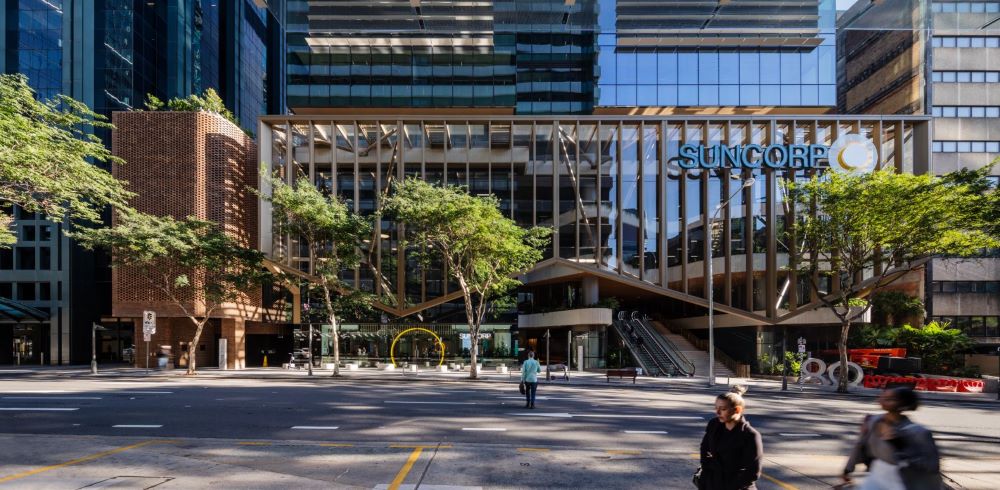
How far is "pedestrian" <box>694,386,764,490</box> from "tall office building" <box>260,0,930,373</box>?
31084mm

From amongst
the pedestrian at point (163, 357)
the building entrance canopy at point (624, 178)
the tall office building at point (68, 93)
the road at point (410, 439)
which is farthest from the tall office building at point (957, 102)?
A: the tall office building at point (68, 93)

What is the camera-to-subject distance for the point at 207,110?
37.0 m

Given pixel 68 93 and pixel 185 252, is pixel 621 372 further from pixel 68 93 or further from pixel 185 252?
pixel 68 93

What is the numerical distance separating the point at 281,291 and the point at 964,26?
172 feet

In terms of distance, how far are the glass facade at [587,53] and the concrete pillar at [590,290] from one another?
1451cm

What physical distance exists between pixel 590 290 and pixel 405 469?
30.9 metres

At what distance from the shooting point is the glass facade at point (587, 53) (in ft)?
138

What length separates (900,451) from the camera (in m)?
5.20

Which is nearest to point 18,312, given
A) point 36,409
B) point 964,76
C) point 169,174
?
point 169,174

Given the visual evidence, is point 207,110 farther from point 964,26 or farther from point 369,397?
point 964,26

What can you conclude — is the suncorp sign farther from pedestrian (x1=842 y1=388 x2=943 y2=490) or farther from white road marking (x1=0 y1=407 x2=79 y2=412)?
pedestrian (x1=842 y1=388 x2=943 y2=490)

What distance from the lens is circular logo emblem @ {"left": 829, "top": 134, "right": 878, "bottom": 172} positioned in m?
36.3

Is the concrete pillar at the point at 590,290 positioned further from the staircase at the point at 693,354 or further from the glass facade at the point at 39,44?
the glass facade at the point at 39,44

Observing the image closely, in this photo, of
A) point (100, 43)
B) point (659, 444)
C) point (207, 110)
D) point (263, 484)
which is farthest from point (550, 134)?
point (100, 43)
